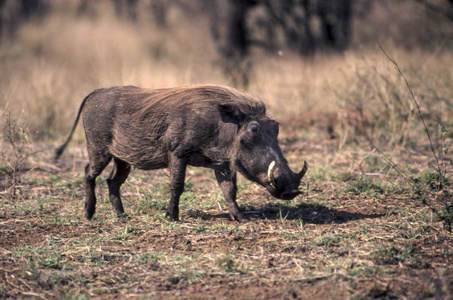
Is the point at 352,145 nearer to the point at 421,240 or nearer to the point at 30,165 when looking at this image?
the point at 421,240

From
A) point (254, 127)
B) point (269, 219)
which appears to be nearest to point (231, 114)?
point (254, 127)

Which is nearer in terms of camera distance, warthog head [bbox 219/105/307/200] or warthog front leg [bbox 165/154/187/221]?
warthog head [bbox 219/105/307/200]

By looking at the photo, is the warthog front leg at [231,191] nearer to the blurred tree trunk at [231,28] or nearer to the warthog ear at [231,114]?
the warthog ear at [231,114]

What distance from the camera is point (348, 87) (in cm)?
716

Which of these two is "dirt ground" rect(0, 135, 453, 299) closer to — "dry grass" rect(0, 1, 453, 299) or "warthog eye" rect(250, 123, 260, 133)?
"dry grass" rect(0, 1, 453, 299)

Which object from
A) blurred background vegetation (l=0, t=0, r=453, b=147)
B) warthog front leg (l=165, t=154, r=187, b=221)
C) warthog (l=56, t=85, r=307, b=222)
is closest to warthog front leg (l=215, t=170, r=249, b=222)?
warthog (l=56, t=85, r=307, b=222)

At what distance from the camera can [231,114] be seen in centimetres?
407

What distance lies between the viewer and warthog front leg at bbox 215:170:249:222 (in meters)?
4.23

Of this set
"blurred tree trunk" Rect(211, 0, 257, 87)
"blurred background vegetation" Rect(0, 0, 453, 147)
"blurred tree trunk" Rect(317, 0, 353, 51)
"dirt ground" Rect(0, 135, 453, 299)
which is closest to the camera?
"dirt ground" Rect(0, 135, 453, 299)

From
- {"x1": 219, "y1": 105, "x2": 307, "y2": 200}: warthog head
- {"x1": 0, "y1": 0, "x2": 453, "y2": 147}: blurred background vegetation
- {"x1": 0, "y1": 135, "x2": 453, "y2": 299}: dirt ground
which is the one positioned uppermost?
{"x1": 0, "y1": 0, "x2": 453, "y2": 147}: blurred background vegetation

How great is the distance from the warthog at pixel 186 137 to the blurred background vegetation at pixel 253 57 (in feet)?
3.40

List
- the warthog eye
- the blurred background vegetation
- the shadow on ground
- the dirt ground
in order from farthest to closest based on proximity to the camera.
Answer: the blurred background vegetation
the shadow on ground
the warthog eye
the dirt ground

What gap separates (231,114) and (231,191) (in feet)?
2.07

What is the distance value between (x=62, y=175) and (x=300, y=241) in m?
3.21
